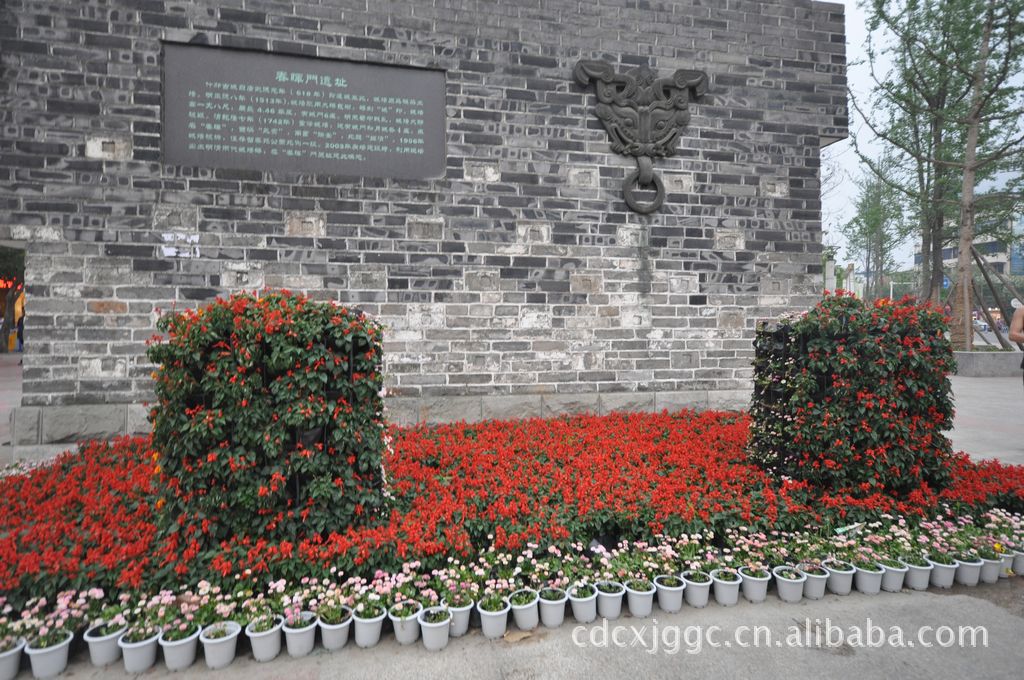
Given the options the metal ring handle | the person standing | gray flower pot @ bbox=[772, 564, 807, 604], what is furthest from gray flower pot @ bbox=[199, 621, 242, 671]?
the person standing

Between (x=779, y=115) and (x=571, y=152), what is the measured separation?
2.89 meters

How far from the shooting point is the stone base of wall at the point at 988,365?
1347cm

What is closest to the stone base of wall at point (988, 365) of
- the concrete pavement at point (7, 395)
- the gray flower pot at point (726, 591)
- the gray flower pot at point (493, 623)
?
the gray flower pot at point (726, 591)

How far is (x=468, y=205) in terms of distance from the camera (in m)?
6.38

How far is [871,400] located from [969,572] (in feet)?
3.80

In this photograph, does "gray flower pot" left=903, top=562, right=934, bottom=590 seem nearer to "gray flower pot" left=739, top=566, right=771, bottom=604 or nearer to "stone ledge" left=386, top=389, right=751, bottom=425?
"gray flower pot" left=739, top=566, right=771, bottom=604

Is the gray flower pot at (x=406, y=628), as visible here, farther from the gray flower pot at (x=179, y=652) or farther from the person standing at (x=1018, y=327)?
the person standing at (x=1018, y=327)

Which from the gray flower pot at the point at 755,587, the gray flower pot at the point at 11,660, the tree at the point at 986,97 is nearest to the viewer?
the gray flower pot at the point at 11,660

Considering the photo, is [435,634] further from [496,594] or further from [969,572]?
[969,572]

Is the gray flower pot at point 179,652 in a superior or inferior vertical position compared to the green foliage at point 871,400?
inferior

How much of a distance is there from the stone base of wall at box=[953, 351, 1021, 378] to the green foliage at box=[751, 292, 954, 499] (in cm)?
1208

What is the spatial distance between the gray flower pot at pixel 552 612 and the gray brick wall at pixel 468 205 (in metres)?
3.67

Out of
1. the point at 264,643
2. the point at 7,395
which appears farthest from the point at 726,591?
the point at 7,395

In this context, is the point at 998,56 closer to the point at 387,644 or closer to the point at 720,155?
the point at 720,155
